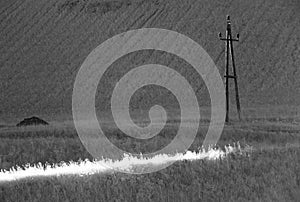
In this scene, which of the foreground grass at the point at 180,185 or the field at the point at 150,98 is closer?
the foreground grass at the point at 180,185

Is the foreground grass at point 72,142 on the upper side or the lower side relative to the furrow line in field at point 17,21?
lower

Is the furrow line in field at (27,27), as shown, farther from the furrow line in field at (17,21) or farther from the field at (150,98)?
the furrow line in field at (17,21)

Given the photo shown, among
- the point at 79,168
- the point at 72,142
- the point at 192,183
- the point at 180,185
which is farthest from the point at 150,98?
the point at 180,185

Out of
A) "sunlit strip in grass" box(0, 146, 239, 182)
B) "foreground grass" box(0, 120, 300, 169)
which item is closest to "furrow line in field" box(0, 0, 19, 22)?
"foreground grass" box(0, 120, 300, 169)

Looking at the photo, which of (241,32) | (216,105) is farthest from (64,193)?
(241,32)

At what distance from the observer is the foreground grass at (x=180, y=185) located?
1202cm

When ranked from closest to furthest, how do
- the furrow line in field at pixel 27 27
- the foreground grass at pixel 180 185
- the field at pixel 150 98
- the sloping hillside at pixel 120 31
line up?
the foreground grass at pixel 180 185, the field at pixel 150 98, the sloping hillside at pixel 120 31, the furrow line in field at pixel 27 27

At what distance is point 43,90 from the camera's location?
170 ft

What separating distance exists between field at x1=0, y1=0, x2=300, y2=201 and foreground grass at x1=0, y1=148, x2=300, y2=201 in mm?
26

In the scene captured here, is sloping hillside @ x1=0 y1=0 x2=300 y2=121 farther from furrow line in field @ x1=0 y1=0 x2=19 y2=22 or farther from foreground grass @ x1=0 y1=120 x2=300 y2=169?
foreground grass @ x1=0 y1=120 x2=300 y2=169

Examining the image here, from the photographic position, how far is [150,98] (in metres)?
46.3

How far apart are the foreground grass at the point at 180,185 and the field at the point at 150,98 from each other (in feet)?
0.08

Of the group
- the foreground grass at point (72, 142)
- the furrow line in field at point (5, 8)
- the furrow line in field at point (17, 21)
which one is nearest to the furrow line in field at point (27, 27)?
the furrow line in field at point (17, 21)

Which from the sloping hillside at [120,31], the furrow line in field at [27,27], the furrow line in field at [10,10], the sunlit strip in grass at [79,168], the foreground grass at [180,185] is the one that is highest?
the furrow line in field at [10,10]
